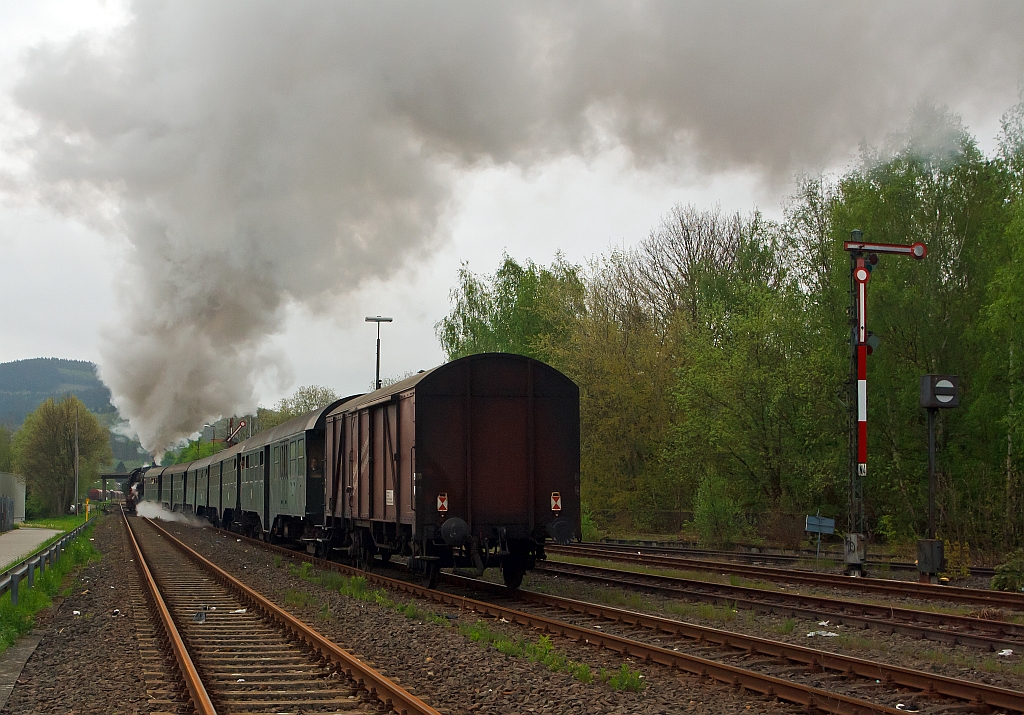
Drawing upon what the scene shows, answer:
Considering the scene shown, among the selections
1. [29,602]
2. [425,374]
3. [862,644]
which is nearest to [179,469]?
[29,602]

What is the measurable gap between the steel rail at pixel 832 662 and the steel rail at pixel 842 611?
73.5 inches

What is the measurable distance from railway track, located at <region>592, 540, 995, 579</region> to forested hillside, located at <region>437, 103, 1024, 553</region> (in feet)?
5.36

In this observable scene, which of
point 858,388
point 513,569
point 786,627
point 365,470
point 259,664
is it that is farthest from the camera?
point 858,388

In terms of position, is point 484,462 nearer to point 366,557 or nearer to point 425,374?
point 425,374

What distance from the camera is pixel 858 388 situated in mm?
18828

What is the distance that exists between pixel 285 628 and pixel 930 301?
19.7 metres

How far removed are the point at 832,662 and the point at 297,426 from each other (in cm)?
1781

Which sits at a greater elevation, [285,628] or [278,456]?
[278,456]

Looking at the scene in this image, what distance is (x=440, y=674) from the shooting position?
9.10 meters

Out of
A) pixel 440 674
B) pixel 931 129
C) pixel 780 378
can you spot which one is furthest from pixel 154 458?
pixel 440 674

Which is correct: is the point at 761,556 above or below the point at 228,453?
below

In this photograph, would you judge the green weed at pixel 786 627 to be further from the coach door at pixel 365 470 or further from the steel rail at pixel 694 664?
the coach door at pixel 365 470

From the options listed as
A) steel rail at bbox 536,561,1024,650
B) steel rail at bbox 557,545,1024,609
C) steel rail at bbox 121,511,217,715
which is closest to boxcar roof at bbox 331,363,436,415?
steel rail at bbox 121,511,217,715

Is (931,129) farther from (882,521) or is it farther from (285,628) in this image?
(285,628)
